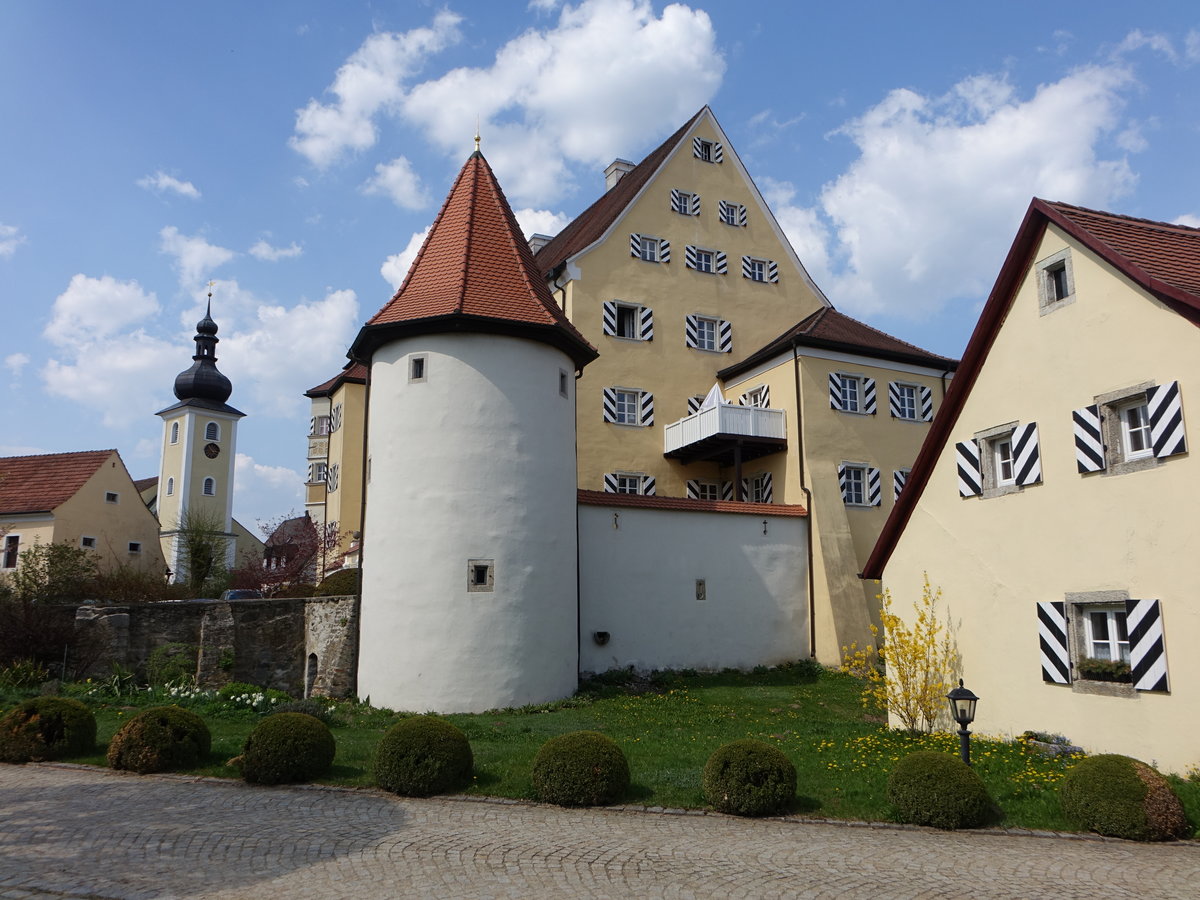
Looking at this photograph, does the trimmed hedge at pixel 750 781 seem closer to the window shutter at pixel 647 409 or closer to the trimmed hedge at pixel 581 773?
the trimmed hedge at pixel 581 773

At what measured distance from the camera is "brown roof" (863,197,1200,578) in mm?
11469

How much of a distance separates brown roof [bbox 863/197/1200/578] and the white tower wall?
6340 mm

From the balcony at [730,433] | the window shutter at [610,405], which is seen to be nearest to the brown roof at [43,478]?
the window shutter at [610,405]

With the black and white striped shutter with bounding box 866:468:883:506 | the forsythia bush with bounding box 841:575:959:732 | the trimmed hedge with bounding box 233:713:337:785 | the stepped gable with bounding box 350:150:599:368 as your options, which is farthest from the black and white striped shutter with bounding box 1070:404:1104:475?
the black and white striped shutter with bounding box 866:468:883:506

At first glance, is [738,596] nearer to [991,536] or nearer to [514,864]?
[991,536]

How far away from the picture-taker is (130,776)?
37.1ft

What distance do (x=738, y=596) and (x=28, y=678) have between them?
1513cm

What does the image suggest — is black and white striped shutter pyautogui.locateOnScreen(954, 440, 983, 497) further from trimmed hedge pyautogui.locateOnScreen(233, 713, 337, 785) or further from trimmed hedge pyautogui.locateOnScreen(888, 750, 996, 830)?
trimmed hedge pyautogui.locateOnScreen(233, 713, 337, 785)

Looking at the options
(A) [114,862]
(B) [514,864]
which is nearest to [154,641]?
(A) [114,862]

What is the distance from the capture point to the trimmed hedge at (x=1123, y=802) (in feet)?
28.9

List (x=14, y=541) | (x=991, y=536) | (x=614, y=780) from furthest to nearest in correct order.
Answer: (x=14, y=541)
(x=991, y=536)
(x=614, y=780)

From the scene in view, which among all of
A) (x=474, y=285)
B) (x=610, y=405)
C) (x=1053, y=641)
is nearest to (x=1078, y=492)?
(x=1053, y=641)

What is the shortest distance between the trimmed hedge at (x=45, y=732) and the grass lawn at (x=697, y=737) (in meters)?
0.31

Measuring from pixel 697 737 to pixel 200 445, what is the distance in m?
52.6
